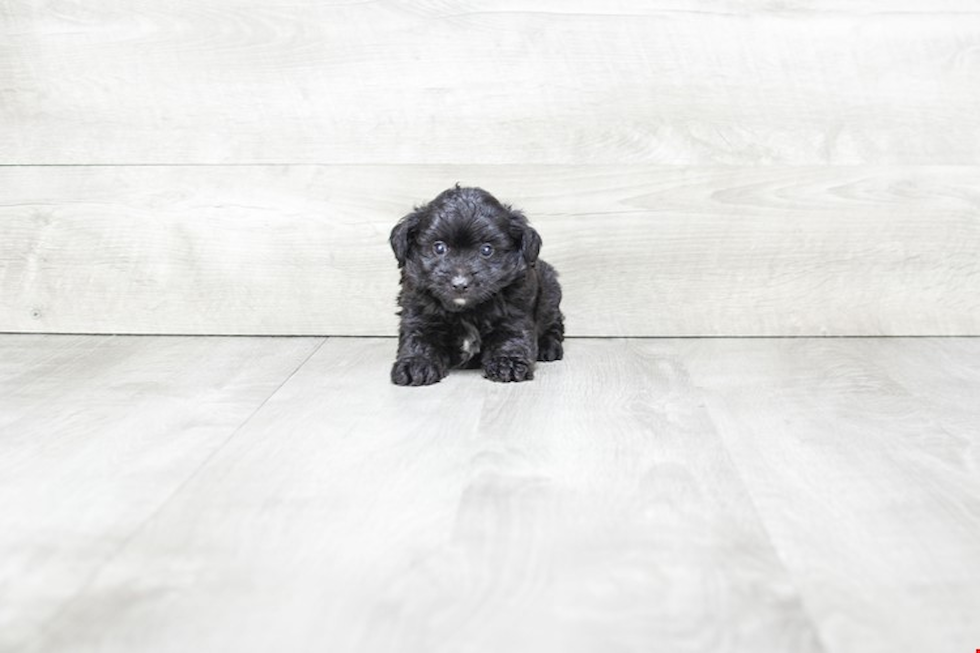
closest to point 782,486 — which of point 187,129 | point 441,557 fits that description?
point 441,557

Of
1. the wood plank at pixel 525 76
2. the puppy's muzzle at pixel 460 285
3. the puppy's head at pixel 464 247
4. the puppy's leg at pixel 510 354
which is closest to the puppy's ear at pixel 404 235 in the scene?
the puppy's head at pixel 464 247

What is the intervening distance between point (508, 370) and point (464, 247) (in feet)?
0.98

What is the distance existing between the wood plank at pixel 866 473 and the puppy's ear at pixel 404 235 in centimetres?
73

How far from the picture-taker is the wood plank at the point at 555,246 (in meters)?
2.91

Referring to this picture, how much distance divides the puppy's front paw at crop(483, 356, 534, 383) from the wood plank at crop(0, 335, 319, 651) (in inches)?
19.2

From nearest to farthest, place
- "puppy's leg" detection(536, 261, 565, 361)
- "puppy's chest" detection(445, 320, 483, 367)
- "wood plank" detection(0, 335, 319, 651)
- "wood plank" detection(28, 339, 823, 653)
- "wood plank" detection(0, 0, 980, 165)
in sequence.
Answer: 1. "wood plank" detection(28, 339, 823, 653)
2. "wood plank" detection(0, 335, 319, 651)
3. "puppy's chest" detection(445, 320, 483, 367)
4. "puppy's leg" detection(536, 261, 565, 361)
5. "wood plank" detection(0, 0, 980, 165)

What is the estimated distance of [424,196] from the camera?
293 cm

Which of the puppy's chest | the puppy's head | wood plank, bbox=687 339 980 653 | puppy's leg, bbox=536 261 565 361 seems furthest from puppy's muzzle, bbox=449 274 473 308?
wood plank, bbox=687 339 980 653

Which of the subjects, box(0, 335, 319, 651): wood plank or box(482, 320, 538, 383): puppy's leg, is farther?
box(482, 320, 538, 383): puppy's leg

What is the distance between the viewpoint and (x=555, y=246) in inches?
116

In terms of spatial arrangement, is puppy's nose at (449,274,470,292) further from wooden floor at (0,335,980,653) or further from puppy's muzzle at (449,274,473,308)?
wooden floor at (0,335,980,653)

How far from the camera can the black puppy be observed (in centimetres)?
239

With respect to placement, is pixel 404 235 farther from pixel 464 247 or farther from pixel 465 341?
pixel 465 341

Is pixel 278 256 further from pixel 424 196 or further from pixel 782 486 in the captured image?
pixel 782 486
